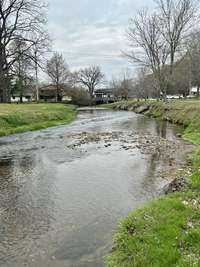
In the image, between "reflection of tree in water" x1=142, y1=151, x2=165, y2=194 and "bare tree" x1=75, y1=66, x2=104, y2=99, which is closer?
"reflection of tree in water" x1=142, y1=151, x2=165, y2=194

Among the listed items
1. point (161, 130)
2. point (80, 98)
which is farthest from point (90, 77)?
point (161, 130)

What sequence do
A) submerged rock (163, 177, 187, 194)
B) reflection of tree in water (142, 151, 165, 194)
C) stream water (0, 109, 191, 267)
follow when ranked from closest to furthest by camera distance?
1. stream water (0, 109, 191, 267)
2. submerged rock (163, 177, 187, 194)
3. reflection of tree in water (142, 151, 165, 194)

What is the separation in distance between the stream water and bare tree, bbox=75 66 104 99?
112 m

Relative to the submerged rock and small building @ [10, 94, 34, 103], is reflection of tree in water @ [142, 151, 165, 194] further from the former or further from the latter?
small building @ [10, 94, 34, 103]

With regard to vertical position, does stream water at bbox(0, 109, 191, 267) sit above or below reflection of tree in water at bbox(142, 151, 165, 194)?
below

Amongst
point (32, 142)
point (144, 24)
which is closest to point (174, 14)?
point (144, 24)

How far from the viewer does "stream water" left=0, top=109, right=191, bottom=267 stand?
6180mm

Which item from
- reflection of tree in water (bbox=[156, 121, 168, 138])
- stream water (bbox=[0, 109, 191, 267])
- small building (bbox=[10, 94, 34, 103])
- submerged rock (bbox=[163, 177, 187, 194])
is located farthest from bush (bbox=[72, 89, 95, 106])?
submerged rock (bbox=[163, 177, 187, 194])

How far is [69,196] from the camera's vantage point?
945cm

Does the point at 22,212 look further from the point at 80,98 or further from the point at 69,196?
the point at 80,98

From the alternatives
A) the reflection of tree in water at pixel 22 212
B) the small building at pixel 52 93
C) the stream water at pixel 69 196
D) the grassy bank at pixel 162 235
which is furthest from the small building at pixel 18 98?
the grassy bank at pixel 162 235

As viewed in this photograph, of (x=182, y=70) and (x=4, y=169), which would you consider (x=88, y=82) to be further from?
(x=4, y=169)

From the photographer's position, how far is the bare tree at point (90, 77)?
128m

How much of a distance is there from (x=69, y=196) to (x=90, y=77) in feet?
411
